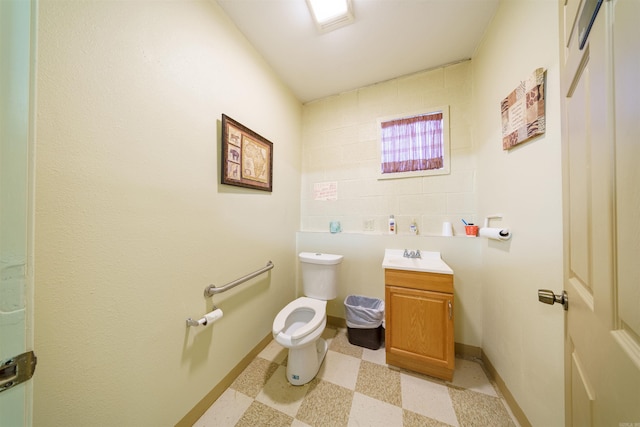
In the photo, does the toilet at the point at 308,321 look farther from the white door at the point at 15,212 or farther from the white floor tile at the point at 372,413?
the white door at the point at 15,212

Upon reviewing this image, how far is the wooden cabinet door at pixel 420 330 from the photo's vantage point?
1255 millimetres

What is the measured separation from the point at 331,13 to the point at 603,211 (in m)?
1.66

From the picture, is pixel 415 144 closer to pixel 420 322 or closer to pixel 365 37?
pixel 365 37

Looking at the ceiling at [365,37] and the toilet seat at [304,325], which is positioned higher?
the ceiling at [365,37]

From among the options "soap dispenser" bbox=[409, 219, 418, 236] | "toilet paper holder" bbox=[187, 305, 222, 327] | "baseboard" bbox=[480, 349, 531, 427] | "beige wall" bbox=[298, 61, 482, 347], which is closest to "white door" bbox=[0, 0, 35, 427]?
"toilet paper holder" bbox=[187, 305, 222, 327]

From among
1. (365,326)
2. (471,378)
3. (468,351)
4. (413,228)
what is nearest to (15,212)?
(365,326)

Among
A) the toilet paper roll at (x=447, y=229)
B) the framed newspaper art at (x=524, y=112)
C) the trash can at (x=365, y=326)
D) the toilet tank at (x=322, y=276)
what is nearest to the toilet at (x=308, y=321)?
the toilet tank at (x=322, y=276)

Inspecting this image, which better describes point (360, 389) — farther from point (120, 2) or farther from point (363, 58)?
point (363, 58)

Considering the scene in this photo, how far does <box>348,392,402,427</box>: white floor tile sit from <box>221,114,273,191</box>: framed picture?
1565 mm

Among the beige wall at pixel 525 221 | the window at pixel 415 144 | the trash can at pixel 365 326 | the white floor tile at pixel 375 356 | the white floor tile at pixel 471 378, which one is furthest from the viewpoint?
the window at pixel 415 144

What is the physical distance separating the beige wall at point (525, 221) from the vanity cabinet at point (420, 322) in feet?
1.01

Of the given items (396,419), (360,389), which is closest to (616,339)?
(396,419)

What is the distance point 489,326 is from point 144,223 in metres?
2.21

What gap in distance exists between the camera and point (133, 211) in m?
0.83
